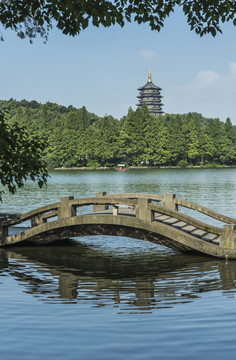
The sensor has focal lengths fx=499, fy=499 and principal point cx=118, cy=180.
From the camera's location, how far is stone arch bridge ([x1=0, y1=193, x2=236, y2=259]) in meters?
12.4

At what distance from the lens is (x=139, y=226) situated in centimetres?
1300

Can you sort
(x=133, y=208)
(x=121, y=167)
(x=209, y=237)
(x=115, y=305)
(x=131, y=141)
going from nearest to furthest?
(x=115, y=305)
(x=209, y=237)
(x=133, y=208)
(x=121, y=167)
(x=131, y=141)

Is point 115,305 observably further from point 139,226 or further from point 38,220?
point 38,220

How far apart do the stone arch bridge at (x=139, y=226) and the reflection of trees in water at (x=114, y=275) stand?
0.37 m

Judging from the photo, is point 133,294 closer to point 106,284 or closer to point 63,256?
point 106,284

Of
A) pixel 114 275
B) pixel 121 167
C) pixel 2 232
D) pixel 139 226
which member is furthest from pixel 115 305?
pixel 121 167

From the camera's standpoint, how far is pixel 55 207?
46.2 feet

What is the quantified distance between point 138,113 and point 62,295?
97982 mm

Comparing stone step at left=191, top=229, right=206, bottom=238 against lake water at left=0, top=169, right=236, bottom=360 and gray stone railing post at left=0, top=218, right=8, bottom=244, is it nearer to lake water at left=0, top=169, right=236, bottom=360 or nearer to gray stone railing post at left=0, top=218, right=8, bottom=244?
lake water at left=0, top=169, right=236, bottom=360

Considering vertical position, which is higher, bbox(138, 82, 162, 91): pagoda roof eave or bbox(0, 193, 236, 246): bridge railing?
bbox(138, 82, 162, 91): pagoda roof eave

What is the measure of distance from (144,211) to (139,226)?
0.42 metres

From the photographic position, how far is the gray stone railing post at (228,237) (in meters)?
12.1

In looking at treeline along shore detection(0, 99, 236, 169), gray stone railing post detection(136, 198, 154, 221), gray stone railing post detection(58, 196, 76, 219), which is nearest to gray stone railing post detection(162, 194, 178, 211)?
gray stone railing post detection(136, 198, 154, 221)

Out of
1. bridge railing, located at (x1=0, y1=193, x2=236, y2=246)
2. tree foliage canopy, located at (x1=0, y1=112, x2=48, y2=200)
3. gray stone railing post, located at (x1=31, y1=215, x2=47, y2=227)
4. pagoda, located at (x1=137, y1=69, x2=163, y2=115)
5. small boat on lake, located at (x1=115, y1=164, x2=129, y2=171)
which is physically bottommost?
gray stone railing post, located at (x1=31, y1=215, x2=47, y2=227)
